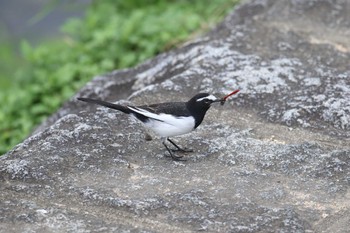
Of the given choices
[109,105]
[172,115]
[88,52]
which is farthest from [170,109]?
[88,52]

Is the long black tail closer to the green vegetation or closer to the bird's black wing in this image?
the bird's black wing

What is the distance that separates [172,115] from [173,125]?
7 centimetres

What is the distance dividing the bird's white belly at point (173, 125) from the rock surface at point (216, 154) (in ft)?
0.44

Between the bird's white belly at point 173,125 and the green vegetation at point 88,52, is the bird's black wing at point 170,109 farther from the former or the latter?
the green vegetation at point 88,52

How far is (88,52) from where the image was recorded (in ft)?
26.1

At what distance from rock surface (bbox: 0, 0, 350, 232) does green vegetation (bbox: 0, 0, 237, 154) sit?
5.22ft

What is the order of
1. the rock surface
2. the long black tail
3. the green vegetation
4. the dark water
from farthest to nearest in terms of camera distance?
the dark water
the green vegetation
the long black tail
the rock surface

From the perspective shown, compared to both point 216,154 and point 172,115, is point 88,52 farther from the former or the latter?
point 216,154

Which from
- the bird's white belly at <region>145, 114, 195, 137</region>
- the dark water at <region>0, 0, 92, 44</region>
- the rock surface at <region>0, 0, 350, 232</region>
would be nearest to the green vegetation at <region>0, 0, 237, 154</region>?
the dark water at <region>0, 0, 92, 44</region>

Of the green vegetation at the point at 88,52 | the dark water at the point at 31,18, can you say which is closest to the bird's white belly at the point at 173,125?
the green vegetation at the point at 88,52

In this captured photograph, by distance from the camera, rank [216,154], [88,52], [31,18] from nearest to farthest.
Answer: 1. [216,154]
2. [88,52]
3. [31,18]

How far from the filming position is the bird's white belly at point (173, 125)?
13.9ft

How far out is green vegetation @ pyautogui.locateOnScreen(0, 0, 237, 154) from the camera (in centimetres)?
727

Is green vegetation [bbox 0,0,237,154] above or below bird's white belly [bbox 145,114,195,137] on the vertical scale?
below
